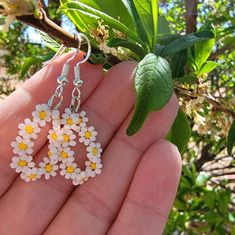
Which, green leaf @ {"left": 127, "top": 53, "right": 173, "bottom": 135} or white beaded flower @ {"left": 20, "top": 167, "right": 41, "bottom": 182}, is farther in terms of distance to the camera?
white beaded flower @ {"left": 20, "top": 167, "right": 41, "bottom": 182}

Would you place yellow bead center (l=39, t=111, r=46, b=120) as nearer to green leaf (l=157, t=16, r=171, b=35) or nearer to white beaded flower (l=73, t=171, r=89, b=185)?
white beaded flower (l=73, t=171, r=89, b=185)

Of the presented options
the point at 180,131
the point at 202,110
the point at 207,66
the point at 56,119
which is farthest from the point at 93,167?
the point at 202,110

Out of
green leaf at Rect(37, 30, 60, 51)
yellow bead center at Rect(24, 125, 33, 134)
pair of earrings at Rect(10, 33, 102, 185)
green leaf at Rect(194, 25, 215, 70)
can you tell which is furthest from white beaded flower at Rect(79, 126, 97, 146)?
green leaf at Rect(194, 25, 215, 70)

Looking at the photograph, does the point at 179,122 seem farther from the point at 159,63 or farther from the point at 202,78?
the point at 159,63

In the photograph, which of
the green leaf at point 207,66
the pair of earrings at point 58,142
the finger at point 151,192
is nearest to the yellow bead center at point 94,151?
the pair of earrings at point 58,142

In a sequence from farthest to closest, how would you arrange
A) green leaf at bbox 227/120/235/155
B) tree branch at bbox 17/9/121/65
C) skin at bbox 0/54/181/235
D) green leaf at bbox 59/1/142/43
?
green leaf at bbox 227/120/235/155, skin at bbox 0/54/181/235, green leaf at bbox 59/1/142/43, tree branch at bbox 17/9/121/65
